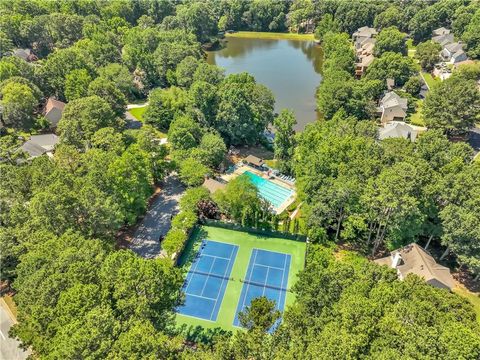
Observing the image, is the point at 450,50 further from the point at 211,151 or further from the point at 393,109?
the point at 211,151

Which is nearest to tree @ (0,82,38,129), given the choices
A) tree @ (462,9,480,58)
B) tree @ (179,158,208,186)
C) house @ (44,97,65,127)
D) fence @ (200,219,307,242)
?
house @ (44,97,65,127)

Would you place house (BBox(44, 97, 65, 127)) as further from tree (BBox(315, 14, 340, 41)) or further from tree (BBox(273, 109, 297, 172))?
tree (BBox(315, 14, 340, 41))

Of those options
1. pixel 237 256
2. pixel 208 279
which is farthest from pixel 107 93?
pixel 208 279

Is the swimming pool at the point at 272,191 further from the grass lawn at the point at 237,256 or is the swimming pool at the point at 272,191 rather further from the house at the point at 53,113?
the house at the point at 53,113

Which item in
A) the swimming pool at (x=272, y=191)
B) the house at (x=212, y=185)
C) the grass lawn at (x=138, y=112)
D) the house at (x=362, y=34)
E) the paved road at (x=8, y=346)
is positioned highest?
the house at (x=362, y=34)

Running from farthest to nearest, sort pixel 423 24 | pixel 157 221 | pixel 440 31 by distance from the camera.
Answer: pixel 440 31 < pixel 423 24 < pixel 157 221

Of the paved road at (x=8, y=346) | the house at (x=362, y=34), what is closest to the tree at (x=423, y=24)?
the house at (x=362, y=34)
